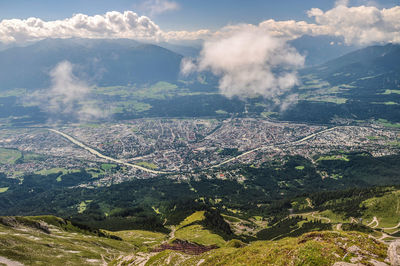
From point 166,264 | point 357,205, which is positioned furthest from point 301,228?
point 166,264

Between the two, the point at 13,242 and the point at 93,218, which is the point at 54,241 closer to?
the point at 13,242

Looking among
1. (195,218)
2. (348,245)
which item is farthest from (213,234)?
(348,245)

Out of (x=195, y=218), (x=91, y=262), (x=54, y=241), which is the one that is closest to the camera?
(x=91, y=262)

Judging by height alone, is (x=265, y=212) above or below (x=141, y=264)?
below

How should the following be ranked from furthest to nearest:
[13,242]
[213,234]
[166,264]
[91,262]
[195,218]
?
1. [195,218]
2. [213,234]
3. [91,262]
4. [13,242]
5. [166,264]

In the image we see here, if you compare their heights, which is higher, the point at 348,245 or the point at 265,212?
the point at 348,245

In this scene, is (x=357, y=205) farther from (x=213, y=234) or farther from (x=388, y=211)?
(x=213, y=234)

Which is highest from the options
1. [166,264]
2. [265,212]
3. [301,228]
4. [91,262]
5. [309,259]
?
[309,259]

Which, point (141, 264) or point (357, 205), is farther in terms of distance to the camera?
point (357, 205)

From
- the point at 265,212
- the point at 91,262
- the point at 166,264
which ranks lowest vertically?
the point at 265,212
